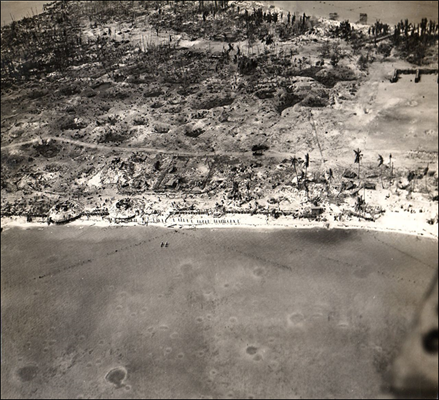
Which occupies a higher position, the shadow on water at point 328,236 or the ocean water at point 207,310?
the shadow on water at point 328,236

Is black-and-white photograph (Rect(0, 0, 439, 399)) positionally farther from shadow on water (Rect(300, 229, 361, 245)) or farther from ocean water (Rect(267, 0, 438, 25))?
ocean water (Rect(267, 0, 438, 25))

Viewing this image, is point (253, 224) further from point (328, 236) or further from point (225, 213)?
point (328, 236)

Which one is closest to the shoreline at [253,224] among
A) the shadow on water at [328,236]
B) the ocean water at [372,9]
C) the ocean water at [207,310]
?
the shadow on water at [328,236]

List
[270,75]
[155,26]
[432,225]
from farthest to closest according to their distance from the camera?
[155,26] < [270,75] < [432,225]

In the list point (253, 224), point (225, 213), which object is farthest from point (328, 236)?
point (225, 213)

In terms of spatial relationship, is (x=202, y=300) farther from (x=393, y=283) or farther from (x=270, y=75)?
(x=270, y=75)

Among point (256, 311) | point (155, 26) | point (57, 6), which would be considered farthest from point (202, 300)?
point (57, 6)

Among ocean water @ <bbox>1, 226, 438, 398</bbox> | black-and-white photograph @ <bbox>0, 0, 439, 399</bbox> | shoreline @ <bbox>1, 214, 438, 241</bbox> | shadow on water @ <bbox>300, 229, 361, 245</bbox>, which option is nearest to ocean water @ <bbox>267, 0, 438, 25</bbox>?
black-and-white photograph @ <bbox>0, 0, 439, 399</bbox>

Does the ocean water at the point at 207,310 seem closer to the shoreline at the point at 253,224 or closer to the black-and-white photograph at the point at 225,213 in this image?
the black-and-white photograph at the point at 225,213
